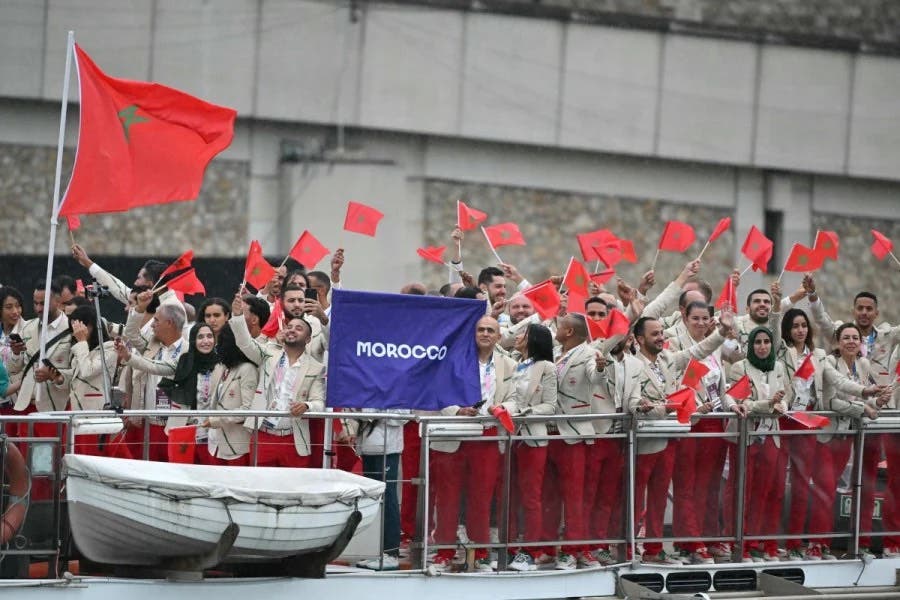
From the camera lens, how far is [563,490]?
40.5ft

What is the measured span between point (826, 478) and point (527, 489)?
267cm

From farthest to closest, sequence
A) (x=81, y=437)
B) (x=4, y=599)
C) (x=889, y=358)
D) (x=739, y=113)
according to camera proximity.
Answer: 1. (x=739, y=113)
2. (x=889, y=358)
3. (x=81, y=437)
4. (x=4, y=599)

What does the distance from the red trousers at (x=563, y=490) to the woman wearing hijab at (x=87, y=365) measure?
343cm

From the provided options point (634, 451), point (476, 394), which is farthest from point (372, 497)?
point (634, 451)

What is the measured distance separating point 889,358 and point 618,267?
12.2m

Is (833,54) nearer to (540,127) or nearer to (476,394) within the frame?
(540,127)

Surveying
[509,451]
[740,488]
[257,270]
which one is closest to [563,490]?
[509,451]

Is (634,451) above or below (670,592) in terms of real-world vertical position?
above

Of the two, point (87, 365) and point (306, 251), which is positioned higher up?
point (306, 251)

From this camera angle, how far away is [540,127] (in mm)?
27016

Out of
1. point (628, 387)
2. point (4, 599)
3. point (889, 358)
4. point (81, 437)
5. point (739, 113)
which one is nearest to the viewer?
point (4, 599)

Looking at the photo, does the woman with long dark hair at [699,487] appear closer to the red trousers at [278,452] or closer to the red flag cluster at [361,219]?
the red trousers at [278,452]

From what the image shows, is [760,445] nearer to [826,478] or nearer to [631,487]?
[826,478]

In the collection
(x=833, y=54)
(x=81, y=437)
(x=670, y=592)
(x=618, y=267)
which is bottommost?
(x=670, y=592)
